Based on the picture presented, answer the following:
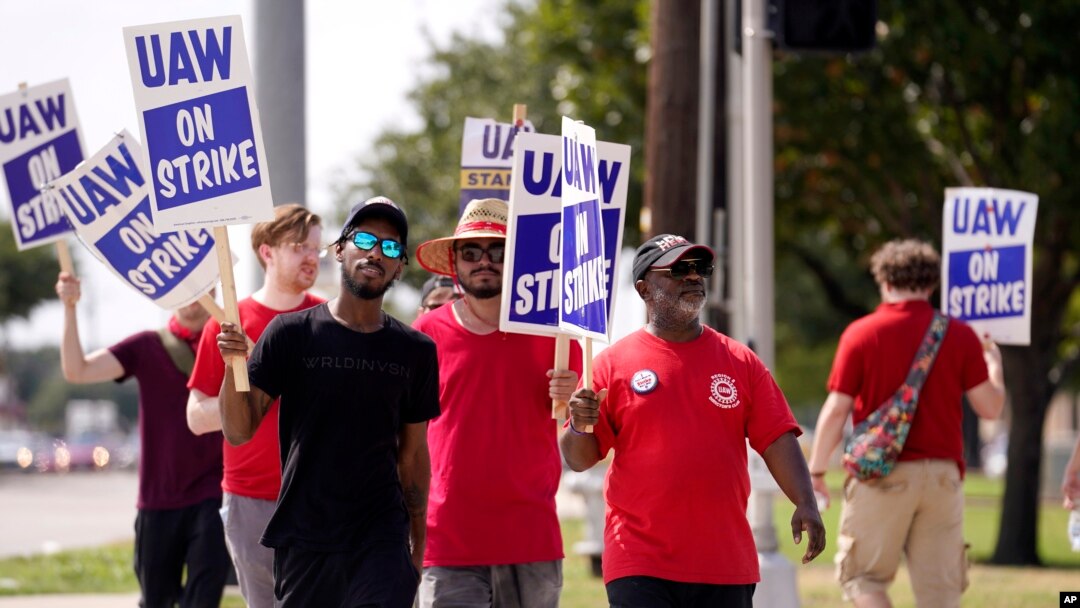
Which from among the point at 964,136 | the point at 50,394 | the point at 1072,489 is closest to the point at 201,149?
the point at 1072,489

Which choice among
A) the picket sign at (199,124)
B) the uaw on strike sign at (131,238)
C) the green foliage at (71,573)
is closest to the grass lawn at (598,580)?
the green foliage at (71,573)


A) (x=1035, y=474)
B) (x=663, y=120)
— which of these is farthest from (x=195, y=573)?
(x=1035, y=474)

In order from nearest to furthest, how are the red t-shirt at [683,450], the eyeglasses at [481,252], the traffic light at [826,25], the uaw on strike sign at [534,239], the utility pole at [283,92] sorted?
the red t-shirt at [683,450]
the uaw on strike sign at [534,239]
the eyeglasses at [481,252]
the traffic light at [826,25]
the utility pole at [283,92]

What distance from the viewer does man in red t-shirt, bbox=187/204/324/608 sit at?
657 centimetres

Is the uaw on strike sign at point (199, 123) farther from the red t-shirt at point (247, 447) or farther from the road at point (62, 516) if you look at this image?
the road at point (62, 516)

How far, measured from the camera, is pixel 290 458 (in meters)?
5.55

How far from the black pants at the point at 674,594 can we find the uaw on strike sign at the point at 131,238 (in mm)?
2481

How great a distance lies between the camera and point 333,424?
217 inches

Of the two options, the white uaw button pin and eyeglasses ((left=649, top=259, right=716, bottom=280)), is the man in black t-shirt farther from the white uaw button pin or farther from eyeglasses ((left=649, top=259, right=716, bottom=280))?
eyeglasses ((left=649, top=259, right=716, bottom=280))

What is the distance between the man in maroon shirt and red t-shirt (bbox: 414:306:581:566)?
198 centimetres

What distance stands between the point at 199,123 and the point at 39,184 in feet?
11.1

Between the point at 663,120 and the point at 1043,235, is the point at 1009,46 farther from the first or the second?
the point at 663,120

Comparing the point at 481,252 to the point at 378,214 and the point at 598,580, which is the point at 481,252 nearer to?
the point at 378,214

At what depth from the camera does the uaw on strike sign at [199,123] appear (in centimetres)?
596
